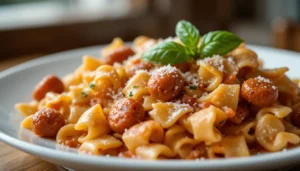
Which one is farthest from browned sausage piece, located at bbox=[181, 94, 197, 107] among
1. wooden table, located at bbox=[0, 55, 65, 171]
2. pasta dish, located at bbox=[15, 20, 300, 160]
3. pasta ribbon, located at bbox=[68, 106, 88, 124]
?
wooden table, located at bbox=[0, 55, 65, 171]

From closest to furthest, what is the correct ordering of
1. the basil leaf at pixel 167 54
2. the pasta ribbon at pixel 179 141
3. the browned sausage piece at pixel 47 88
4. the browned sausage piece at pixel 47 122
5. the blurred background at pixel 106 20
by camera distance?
the pasta ribbon at pixel 179 141, the browned sausage piece at pixel 47 122, the basil leaf at pixel 167 54, the browned sausage piece at pixel 47 88, the blurred background at pixel 106 20

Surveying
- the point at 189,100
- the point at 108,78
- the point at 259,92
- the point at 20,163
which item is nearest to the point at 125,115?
the point at 189,100

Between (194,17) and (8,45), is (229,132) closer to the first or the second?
(8,45)

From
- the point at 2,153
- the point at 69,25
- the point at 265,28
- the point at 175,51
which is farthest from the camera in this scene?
the point at 265,28

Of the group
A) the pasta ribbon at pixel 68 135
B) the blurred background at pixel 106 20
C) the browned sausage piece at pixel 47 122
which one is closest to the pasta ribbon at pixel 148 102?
the pasta ribbon at pixel 68 135

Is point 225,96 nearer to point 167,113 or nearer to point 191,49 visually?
point 167,113

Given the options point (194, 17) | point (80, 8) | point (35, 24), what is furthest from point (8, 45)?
point (194, 17)

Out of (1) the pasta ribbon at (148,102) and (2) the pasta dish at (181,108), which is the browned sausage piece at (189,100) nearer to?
(2) the pasta dish at (181,108)
